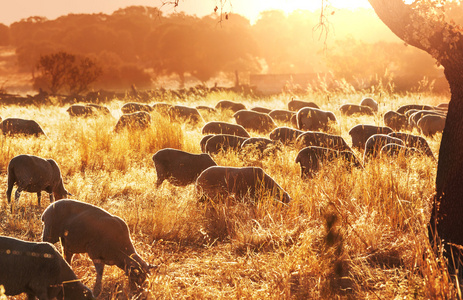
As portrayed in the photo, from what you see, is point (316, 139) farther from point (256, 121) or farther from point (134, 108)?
point (134, 108)

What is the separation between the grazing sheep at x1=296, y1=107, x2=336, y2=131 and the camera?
1529 cm

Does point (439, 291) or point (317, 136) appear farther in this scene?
point (317, 136)

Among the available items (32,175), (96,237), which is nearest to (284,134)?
(32,175)

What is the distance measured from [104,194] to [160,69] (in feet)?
159

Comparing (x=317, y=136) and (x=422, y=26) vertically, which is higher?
(x=422, y=26)

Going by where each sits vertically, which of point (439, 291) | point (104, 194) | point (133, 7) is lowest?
point (104, 194)

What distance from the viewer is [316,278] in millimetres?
4770

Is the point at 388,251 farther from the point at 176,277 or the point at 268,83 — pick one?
the point at 268,83

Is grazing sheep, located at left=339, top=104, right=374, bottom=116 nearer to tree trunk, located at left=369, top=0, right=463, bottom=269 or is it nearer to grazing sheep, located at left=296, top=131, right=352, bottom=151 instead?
grazing sheep, located at left=296, top=131, right=352, bottom=151

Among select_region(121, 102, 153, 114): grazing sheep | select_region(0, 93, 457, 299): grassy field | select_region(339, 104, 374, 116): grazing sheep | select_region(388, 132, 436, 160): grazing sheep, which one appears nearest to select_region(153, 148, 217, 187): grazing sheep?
select_region(0, 93, 457, 299): grassy field

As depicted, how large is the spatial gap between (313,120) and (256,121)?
5.55 feet

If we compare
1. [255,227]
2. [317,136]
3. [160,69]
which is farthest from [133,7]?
[255,227]

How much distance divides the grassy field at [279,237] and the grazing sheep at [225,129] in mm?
3383

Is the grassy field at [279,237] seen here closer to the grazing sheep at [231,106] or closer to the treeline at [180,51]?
the grazing sheep at [231,106]
